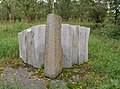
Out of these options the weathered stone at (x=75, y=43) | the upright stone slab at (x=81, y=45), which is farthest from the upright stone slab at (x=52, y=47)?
the upright stone slab at (x=81, y=45)

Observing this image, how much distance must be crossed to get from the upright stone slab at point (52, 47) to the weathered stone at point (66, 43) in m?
0.35

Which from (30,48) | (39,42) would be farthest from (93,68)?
(30,48)

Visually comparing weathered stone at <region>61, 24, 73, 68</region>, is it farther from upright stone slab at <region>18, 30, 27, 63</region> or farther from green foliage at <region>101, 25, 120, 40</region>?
green foliage at <region>101, 25, 120, 40</region>

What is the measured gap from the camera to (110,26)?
7668 mm

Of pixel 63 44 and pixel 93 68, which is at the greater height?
pixel 63 44

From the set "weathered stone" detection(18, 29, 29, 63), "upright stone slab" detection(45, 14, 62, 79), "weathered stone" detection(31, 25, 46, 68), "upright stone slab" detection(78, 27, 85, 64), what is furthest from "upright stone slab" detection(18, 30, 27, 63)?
"upright stone slab" detection(78, 27, 85, 64)

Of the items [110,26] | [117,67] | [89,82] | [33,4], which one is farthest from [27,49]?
[33,4]

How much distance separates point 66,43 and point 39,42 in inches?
22.7

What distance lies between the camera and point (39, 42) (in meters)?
4.28

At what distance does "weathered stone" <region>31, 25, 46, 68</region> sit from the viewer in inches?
167

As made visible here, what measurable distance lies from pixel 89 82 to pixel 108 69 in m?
0.74

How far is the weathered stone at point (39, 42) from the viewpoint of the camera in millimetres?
4251

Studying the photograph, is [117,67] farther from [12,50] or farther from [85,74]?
[12,50]

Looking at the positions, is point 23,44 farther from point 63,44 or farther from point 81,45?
point 81,45
